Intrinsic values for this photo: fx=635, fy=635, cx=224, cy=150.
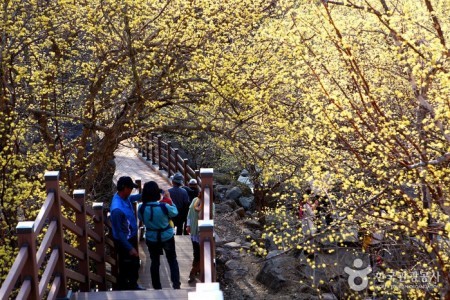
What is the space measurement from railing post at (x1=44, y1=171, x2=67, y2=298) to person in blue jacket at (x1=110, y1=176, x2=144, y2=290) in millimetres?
1401

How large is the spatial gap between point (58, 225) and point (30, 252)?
3.36ft

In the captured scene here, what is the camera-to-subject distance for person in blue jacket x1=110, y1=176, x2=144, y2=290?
25.6ft

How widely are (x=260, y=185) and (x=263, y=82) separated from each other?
10.0 m

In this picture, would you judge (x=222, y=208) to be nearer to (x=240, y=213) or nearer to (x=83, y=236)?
(x=240, y=213)

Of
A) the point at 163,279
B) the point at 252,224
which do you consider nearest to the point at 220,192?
the point at 252,224

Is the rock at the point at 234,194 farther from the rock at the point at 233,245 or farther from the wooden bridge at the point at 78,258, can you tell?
the wooden bridge at the point at 78,258

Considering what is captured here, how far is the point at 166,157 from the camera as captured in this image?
2089cm

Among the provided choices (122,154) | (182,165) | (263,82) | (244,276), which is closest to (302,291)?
(244,276)

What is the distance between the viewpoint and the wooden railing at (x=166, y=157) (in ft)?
54.9

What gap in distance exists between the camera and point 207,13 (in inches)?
402

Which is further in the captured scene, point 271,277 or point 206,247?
point 271,277

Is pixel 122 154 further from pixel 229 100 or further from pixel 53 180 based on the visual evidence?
pixel 53 180

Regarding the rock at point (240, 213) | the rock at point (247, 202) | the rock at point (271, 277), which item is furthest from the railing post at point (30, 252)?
the rock at point (247, 202)

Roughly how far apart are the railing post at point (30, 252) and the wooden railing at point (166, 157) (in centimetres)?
965
